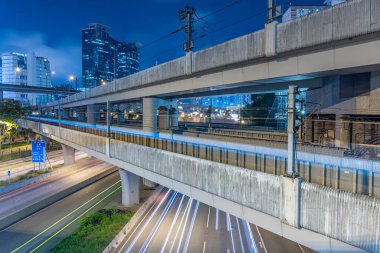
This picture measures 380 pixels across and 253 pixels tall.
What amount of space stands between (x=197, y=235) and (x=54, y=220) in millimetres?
11966

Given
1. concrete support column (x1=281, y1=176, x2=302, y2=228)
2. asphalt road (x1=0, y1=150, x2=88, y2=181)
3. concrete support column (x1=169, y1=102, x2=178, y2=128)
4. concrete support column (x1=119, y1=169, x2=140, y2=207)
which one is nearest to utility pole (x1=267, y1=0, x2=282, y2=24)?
concrete support column (x1=281, y1=176, x2=302, y2=228)

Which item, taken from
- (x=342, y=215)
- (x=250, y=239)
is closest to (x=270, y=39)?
(x=342, y=215)

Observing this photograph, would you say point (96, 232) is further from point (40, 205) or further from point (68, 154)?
point (68, 154)

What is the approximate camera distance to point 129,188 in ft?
69.7

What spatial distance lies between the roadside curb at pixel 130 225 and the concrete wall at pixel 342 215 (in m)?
12.7

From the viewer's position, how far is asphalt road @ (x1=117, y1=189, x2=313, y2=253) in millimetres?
15109

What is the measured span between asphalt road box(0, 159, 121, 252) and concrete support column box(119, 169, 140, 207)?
2.23m

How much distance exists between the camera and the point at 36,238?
1588 centimetres

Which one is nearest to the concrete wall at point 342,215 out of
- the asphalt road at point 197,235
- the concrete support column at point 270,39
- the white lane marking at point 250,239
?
the concrete support column at point 270,39

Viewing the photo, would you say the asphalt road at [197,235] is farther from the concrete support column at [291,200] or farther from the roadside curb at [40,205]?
the roadside curb at [40,205]

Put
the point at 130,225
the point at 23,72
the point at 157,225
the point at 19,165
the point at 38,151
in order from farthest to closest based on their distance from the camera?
1. the point at 23,72
2. the point at 19,165
3. the point at 38,151
4. the point at 157,225
5. the point at 130,225

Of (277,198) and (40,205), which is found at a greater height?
(277,198)

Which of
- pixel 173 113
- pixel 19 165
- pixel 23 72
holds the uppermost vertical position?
pixel 23 72

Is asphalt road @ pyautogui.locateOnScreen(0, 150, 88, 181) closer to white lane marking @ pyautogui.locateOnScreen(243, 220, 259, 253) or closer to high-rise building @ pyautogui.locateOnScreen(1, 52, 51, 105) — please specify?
white lane marking @ pyautogui.locateOnScreen(243, 220, 259, 253)
